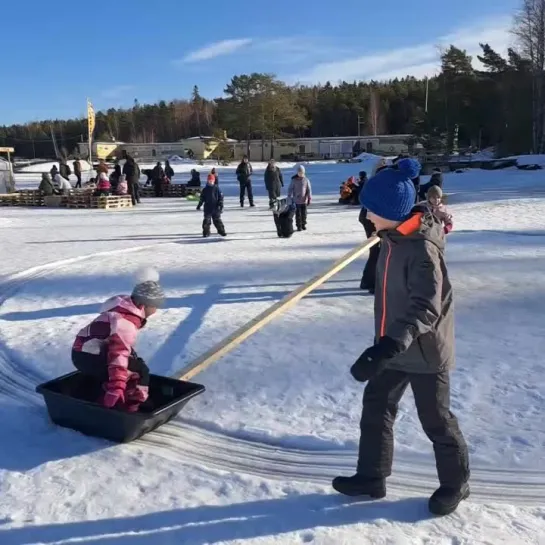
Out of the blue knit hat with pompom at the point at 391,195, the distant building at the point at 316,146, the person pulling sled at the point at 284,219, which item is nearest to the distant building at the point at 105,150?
the distant building at the point at 316,146

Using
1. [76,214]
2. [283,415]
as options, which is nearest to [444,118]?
[76,214]

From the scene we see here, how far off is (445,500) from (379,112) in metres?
85.1

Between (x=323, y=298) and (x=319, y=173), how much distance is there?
31081mm

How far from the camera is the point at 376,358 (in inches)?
101

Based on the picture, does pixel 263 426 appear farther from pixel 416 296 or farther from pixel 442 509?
pixel 416 296

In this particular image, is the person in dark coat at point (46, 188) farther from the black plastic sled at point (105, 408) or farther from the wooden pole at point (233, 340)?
the black plastic sled at point (105, 408)

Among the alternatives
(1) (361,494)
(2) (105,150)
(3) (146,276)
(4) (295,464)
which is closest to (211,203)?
(3) (146,276)

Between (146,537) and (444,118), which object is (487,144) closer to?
(444,118)

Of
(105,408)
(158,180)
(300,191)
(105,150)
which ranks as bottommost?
(105,408)

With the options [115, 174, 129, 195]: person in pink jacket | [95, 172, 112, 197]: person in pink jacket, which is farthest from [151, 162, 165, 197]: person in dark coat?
[95, 172, 112, 197]: person in pink jacket

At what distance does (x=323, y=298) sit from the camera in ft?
23.7

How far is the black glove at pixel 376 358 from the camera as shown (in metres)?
2.56

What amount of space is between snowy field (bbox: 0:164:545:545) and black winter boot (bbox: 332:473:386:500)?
0.05 m

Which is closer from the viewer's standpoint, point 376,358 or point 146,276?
point 376,358
